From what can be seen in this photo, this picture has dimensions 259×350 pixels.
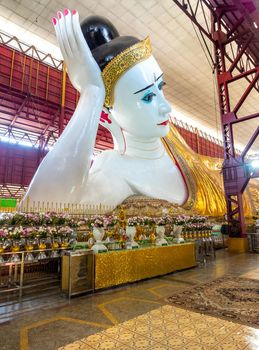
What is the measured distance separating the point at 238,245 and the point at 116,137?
382 centimetres

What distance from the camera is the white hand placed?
4238mm

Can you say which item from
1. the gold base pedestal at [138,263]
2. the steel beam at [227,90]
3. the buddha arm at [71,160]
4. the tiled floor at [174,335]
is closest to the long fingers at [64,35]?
the buddha arm at [71,160]

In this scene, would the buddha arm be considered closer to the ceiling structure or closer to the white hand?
the white hand

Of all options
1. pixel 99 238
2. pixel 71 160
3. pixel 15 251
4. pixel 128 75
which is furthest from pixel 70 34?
pixel 15 251

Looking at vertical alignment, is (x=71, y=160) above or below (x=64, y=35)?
below

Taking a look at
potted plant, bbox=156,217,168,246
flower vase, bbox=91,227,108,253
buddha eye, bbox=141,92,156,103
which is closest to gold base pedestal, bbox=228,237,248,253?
potted plant, bbox=156,217,168,246

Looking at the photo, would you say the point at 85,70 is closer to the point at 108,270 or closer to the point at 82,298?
the point at 108,270

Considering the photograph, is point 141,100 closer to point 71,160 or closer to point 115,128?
point 115,128

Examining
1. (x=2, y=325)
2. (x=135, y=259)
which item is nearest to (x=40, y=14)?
(x=135, y=259)

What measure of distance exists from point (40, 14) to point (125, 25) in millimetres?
2557

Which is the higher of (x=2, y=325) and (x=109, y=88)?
(x=109, y=88)

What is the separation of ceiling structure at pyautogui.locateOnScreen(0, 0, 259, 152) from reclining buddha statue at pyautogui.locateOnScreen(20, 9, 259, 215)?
10.4ft

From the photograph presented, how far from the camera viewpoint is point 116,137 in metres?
6.14

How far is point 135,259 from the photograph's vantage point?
3346 millimetres
